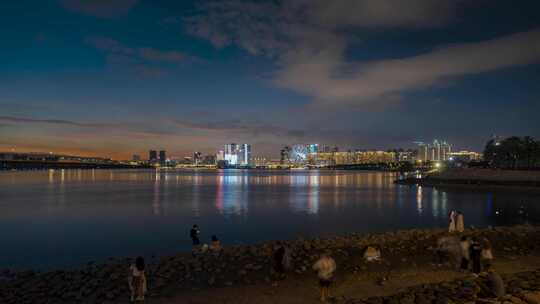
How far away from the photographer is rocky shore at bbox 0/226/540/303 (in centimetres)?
1293

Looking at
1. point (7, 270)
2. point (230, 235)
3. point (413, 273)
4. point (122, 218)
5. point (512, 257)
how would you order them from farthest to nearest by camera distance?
point (122, 218) → point (230, 235) → point (7, 270) → point (512, 257) → point (413, 273)

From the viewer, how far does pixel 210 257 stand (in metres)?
16.9

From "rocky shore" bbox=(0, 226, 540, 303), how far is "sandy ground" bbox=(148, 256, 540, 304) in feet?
1.02

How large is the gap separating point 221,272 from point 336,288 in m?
4.36

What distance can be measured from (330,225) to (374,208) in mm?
13554

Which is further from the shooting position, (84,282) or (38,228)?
(38,228)

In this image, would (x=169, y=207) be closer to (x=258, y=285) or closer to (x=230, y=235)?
(x=230, y=235)

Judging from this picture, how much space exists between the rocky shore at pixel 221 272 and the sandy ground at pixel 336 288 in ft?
1.02

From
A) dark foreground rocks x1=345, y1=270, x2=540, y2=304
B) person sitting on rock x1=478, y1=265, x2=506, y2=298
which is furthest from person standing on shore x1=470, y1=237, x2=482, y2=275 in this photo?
person sitting on rock x1=478, y1=265, x2=506, y2=298

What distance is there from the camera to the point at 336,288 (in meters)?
12.5

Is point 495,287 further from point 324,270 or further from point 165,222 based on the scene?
point 165,222

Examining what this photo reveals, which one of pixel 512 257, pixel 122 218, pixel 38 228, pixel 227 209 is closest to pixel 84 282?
pixel 512 257

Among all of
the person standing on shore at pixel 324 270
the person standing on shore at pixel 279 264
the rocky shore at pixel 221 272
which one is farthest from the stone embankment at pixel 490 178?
the person standing on shore at pixel 324 270

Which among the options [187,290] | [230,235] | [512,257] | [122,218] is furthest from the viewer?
[122,218]
